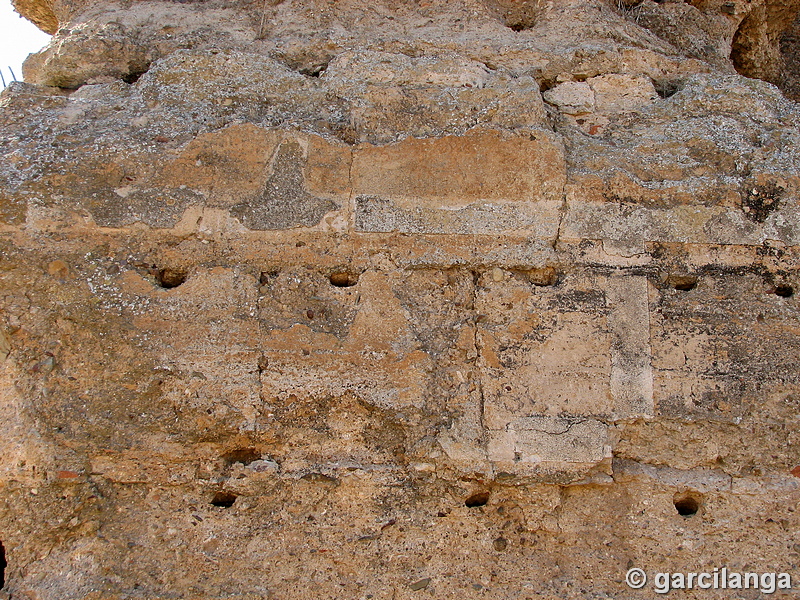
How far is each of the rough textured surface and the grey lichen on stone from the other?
0.6 inches

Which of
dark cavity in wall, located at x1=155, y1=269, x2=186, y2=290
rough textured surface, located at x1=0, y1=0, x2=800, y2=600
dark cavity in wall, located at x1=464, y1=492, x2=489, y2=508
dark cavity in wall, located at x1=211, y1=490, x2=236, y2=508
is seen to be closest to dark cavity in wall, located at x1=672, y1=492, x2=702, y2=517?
rough textured surface, located at x1=0, y1=0, x2=800, y2=600

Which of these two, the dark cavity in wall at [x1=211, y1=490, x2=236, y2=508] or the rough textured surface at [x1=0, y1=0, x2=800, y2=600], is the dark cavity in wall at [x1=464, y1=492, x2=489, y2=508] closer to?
the rough textured surface at [x1=0, y1=0, x2=800, y2=600]

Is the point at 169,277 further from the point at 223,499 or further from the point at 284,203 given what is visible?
the point at 223,499

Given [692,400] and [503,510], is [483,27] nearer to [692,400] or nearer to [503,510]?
[692,400]

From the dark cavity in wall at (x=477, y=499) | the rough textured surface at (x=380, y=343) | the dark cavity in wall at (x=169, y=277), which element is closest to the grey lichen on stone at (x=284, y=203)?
the rough textured surface at (x=380, y=343)

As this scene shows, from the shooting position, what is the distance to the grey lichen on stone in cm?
307

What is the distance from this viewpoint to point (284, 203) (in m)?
3.10

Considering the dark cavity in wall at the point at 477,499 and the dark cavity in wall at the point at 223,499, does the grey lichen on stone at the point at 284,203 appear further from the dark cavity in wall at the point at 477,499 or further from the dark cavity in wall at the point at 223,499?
the dark cavity in wall at the point at 477,499

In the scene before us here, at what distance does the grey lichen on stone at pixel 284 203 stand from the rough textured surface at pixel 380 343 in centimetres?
1

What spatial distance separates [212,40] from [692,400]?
127 inches

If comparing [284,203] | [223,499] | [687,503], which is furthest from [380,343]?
[687,503]

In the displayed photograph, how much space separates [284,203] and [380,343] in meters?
0.83

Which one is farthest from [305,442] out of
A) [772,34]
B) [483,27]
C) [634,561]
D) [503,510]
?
[772,34]

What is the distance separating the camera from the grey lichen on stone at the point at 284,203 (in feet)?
10.1
